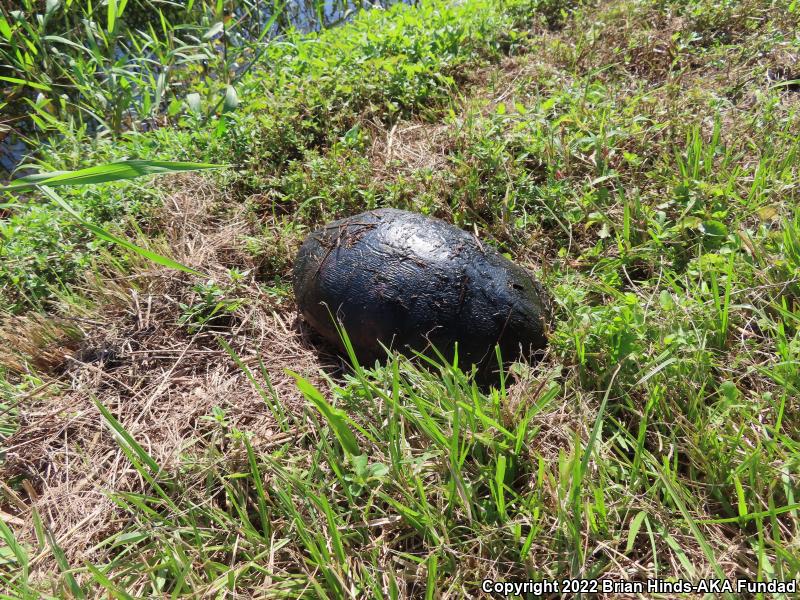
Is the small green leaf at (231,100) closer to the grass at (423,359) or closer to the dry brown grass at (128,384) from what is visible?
the grass at (423,359)

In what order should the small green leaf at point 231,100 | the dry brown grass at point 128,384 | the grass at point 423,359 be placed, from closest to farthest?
1. the grass at point 423,359
2. the dry brown grass at point 128,384
3. the small green leaf at point 231,100

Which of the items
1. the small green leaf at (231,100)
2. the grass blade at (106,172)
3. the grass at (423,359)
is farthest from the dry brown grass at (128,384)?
the small green leaf at (231,100)

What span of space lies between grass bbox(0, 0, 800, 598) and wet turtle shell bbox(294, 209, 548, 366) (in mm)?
130

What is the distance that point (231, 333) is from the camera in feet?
8.43

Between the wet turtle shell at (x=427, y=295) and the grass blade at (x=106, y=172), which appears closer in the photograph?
the grass blade at (x=106, y=172)

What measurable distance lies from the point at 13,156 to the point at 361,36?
3.26 metres

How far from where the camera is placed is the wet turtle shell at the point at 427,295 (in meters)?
2.17

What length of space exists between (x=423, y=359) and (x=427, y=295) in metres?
0.26

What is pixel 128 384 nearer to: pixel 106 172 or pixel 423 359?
pixel 106 172

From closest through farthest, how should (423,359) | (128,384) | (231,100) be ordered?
(423,359) → (128,384) → (231,100)

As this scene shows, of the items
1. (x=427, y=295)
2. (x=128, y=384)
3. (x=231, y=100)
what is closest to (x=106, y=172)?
(x=128, y=384)

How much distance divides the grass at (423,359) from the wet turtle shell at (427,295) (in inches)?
5.1

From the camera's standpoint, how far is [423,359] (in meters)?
2.13

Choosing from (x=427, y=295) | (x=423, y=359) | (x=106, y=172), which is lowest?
(x=423, y=359)
